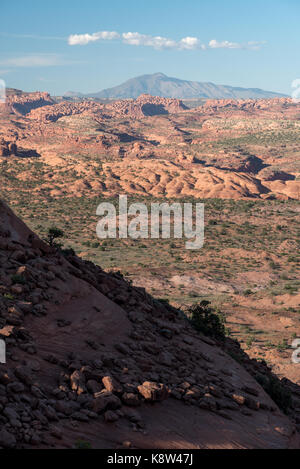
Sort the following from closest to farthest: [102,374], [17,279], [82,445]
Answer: [82,445] < [102,374] < [17,279]

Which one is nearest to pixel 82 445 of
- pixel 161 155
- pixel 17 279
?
pixel 17 279

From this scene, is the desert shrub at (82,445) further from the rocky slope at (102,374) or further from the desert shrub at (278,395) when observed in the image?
the desert shrub at (278,395)

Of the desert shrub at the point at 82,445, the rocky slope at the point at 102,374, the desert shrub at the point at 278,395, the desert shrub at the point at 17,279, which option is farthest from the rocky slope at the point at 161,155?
the desert shrub at the point at 82,445

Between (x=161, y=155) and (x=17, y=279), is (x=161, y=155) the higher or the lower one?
the higher one

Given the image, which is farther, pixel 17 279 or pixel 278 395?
pixel 278 395

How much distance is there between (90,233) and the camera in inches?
2808

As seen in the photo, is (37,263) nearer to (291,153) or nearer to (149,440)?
(149,440)

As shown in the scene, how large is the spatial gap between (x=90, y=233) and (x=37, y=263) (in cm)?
5509

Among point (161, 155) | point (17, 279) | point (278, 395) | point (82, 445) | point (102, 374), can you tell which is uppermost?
point (161, 155)

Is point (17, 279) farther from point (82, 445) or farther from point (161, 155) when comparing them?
point (161, 155)

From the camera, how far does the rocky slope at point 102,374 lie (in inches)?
420

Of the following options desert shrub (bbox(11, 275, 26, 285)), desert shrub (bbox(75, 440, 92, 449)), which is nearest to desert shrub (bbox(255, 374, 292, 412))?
desert shrub (bbox(75, 440, 92, 449))

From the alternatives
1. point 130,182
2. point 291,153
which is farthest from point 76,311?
point 291,153

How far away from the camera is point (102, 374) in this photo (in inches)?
494
